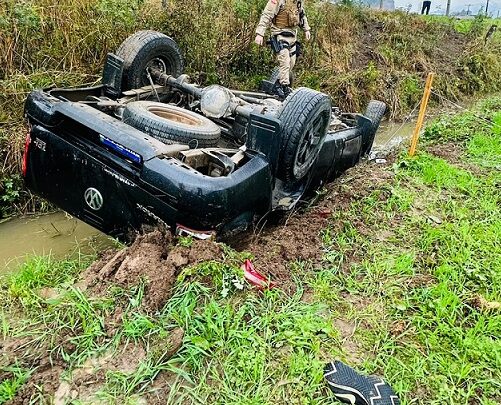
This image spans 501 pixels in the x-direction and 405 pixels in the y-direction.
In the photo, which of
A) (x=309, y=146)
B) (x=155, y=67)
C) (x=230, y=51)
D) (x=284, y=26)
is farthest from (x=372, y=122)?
(x=230, y=51)

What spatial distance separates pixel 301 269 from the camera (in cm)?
322

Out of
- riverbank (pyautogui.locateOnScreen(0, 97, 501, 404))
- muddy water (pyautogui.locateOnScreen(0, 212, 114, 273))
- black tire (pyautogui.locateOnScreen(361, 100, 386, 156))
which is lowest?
muddy water (pyautogui.locateOnScreen(0, 212, 114, 273))

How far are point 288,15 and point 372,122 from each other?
2097 mm

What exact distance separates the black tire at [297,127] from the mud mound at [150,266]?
897mm

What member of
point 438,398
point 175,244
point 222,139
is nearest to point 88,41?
point 222,139

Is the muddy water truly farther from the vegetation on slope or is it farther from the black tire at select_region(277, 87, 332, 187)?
the black tire at select_region(277, 87, 332, 187)

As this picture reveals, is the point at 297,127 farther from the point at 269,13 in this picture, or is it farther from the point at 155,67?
the point at 269,13

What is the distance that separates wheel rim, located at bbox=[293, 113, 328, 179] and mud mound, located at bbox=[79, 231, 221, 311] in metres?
1.04

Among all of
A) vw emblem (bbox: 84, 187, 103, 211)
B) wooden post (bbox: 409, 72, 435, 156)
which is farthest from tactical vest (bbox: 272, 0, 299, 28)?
vw emblem (bbox: 84, 187, 103, 211)

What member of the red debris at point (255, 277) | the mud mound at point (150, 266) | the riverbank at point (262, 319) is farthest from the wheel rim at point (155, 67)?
the red debris at point (255, 277)

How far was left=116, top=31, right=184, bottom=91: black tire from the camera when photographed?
14.2 feet

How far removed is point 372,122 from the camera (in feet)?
17.6

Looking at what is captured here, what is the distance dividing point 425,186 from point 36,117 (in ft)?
11.2

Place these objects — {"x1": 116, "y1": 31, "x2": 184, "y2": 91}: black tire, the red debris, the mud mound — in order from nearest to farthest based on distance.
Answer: the mud mound, the red debris, {"x1": 116, "y1": 31, "x2": 184, "y2": 91}: black tire
